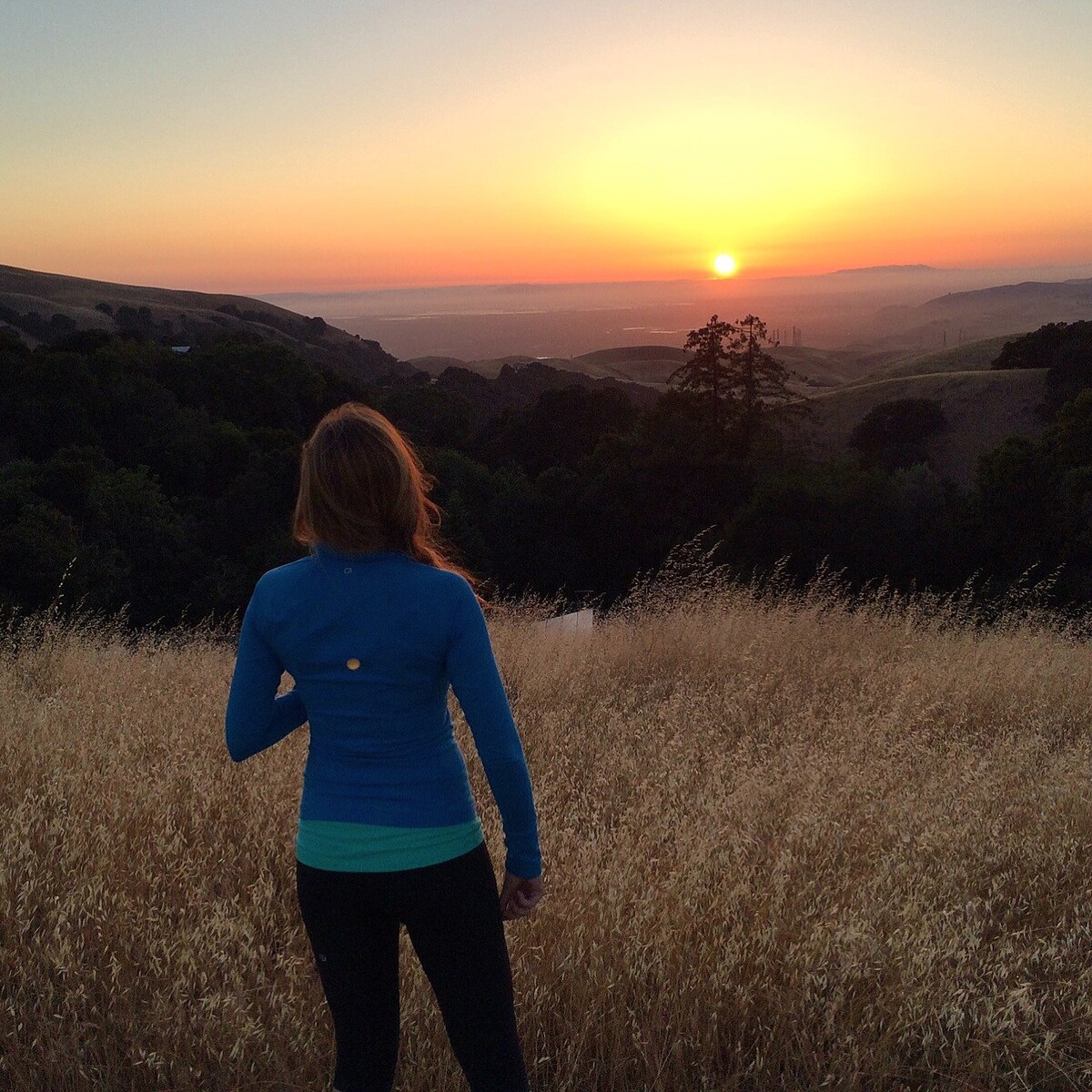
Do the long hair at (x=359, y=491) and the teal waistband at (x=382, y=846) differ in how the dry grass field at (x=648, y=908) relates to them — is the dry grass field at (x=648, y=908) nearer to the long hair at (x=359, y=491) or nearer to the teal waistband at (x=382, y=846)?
the teal waistband at (x=382, y=846)

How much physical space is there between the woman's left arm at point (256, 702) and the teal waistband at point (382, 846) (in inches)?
8.6

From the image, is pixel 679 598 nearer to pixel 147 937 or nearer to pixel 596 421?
pixel 147 937

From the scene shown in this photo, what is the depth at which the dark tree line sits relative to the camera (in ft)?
88.6

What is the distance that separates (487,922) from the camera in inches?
63.9

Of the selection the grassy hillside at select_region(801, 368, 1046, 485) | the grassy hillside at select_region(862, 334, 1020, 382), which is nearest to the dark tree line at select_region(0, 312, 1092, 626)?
the grassy hillside at select_region(801, 368, 1046, 485)

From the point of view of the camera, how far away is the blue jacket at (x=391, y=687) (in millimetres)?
1544

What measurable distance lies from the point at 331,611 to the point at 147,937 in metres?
1.55

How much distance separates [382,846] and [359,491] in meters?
0.61

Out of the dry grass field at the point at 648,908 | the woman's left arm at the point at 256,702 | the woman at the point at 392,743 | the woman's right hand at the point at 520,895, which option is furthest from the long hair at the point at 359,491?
the dry grass field at the point at 648,908

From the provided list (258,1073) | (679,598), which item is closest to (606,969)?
(258,1073)

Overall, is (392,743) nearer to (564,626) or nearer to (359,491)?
(359,491)

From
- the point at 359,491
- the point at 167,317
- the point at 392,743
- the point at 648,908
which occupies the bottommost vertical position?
the point at 648,908

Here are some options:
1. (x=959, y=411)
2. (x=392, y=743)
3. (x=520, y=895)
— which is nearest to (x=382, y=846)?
(x=392, y=743)

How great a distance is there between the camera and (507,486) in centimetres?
3838
